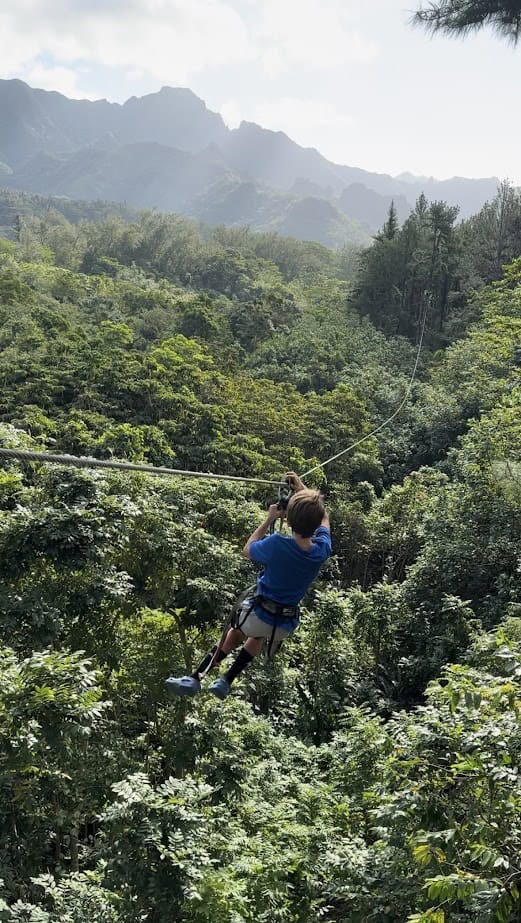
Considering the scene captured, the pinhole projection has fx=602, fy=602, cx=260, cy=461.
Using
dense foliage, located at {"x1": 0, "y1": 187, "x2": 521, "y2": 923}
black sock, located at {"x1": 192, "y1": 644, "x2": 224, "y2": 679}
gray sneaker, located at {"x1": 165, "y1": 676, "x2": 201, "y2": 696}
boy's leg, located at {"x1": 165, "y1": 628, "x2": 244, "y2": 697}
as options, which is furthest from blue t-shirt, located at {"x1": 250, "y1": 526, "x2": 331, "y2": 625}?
dense foliage, located at {"x1": 0, "y1": 187, "x2": 521, "y2": 923}

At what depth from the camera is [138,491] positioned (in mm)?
6797

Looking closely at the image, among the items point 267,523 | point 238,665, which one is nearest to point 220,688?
point 238,665

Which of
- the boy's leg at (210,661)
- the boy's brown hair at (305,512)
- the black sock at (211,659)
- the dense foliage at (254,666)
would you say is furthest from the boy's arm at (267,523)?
the dense foliage at (254,666)

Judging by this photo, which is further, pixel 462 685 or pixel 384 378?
pixel 384 378

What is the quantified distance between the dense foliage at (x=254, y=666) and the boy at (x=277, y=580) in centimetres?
85

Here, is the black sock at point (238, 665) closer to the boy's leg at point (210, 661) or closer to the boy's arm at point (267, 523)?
the boy's leg at point (210, 661)

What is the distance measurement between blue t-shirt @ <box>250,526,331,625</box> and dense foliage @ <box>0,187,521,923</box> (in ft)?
2.78

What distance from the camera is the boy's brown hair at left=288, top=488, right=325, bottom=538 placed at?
2.59m

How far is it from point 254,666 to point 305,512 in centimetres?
531

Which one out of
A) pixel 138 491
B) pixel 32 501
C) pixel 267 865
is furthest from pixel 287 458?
pixel 267 865

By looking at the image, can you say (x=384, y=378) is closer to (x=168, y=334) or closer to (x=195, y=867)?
(x=168, y=334)

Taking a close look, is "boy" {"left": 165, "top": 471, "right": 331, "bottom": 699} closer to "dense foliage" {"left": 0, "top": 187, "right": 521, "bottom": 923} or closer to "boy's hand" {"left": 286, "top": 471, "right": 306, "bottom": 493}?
"boy's hand" {"left": 286, "top": 471, "right": 306, "bottom": 493}

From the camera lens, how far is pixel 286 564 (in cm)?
268

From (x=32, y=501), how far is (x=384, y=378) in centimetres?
1953
